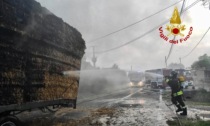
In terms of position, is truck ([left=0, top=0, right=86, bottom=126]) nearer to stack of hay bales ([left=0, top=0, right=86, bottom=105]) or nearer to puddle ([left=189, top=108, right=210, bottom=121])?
stack of hay bales ([left=0, top=0, right=86, bottom=105])

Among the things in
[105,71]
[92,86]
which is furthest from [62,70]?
[105,71]

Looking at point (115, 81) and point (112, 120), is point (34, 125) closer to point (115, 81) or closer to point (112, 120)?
point (112, 120)

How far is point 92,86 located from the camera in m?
28.6

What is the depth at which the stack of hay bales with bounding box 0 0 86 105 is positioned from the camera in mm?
5469

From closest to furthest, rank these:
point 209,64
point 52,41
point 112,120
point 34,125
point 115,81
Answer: point 52,41
point 34,125
point 112,120
point 115,81
point 209,64

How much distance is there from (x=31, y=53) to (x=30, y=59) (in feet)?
0.54

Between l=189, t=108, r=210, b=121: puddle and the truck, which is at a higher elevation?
the truck

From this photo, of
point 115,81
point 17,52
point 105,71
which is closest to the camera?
point 17,52

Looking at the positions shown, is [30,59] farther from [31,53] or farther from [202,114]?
[202,114]

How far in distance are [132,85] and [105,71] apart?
26.7 ft

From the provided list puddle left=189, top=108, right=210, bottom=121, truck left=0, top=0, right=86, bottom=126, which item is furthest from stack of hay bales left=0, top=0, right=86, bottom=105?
puddle left=189, top=108, right=210, bottom=121

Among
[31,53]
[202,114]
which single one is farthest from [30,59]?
[202,114]

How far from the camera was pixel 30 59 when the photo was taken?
6.25m

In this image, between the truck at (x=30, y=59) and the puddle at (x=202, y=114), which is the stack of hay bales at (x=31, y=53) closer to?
the truck at (x=30, y=59)
